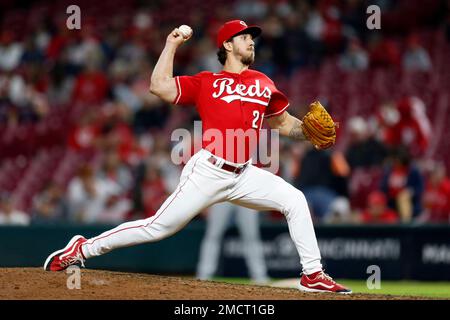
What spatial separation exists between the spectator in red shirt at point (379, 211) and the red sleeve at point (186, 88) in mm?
5574

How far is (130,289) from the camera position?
20.9 ft

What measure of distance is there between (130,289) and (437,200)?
21.3 feet

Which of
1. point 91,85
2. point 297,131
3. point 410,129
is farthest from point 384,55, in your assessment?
point 297,131

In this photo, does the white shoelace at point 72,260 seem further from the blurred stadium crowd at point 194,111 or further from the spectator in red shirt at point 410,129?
the spectator in red shirt at point 410,129

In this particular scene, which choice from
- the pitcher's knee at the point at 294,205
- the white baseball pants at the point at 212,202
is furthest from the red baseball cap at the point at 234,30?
the pitcher's knee at the point at 294,205

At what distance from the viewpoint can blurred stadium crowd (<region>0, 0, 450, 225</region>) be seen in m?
12.1

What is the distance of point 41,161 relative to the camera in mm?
15266

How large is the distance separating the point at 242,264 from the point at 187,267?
66 cm

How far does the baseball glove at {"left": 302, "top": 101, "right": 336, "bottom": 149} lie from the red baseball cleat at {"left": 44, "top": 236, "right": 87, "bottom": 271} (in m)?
1.72

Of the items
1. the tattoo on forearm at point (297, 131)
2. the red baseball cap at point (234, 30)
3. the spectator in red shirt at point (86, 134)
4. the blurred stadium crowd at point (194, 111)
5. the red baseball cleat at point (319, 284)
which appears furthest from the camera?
the spectator in red shirt at point (86, 134)

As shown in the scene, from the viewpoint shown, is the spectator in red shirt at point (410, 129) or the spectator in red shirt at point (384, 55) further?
the spectator in red shirt at point (384, 55)

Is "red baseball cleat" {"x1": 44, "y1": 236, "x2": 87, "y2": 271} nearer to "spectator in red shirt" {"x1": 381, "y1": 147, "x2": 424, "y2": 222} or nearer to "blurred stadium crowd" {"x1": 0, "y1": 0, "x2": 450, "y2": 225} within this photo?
"blurred stadium crowd" {"x1": 0, "y1": 0, "x2": 450, "y2": 225}

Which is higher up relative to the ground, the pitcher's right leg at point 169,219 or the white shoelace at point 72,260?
the pitcher's right leg at point 169,219

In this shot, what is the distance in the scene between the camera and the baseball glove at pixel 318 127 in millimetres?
6801
